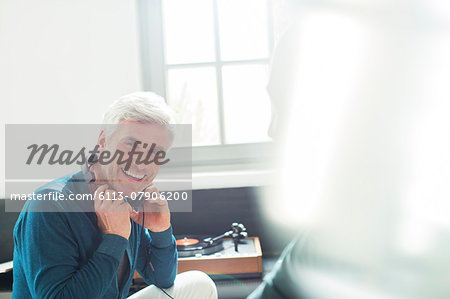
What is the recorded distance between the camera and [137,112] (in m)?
1.21

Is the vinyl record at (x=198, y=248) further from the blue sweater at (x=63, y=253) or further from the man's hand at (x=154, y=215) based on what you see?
the blue sweater at (x=63, y=253)

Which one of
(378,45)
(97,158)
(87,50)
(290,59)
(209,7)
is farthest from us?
(209,7)

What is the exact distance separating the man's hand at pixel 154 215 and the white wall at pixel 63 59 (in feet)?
3.60

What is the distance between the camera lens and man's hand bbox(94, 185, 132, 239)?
1086 mm

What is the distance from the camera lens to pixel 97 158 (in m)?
1.22

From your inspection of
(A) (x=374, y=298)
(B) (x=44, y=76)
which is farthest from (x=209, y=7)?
(A) (x=374, y=298)

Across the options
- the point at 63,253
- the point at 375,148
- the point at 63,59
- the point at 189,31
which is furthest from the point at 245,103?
the point at 375,148

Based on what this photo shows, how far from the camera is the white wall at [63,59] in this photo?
2.23m

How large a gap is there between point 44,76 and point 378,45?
2338mm

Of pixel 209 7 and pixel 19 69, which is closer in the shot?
pixel 19 69

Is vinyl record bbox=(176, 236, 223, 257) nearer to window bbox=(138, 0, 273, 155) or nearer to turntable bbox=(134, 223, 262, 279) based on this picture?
turntable bbox=(134, 223, 262, 279)

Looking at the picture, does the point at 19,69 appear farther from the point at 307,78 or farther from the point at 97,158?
the point at 307,78

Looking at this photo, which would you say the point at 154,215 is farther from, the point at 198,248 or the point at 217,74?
the point at 217,74

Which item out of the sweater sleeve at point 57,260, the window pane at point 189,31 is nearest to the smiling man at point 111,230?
the sweater sleeve at point 57,260
